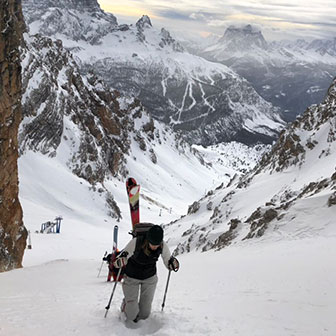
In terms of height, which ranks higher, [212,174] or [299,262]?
[299,262]

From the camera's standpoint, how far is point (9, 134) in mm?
19750

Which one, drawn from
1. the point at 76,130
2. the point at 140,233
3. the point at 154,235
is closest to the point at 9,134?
the point at 140,233

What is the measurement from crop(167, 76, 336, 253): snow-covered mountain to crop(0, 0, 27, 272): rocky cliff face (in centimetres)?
1176

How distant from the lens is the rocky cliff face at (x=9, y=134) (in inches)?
719

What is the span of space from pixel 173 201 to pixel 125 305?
314 ft

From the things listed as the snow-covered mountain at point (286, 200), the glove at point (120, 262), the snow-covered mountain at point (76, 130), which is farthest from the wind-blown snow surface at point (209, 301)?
the snow-covered mountain at point (76, 130)

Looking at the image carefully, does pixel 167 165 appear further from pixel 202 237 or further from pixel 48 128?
pixel 202 237

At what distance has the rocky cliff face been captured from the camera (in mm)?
18266

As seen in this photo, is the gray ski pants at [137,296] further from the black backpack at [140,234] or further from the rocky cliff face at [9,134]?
the rocky cliff face at [9,134]

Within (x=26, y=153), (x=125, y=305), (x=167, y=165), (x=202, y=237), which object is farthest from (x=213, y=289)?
(x=167, y=165)

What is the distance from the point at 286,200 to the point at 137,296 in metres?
24.3

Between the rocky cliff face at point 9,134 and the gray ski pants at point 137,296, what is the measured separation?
1294cm

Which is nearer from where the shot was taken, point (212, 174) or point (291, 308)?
point (291, 308)

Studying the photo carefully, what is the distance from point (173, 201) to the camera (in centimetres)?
10319
